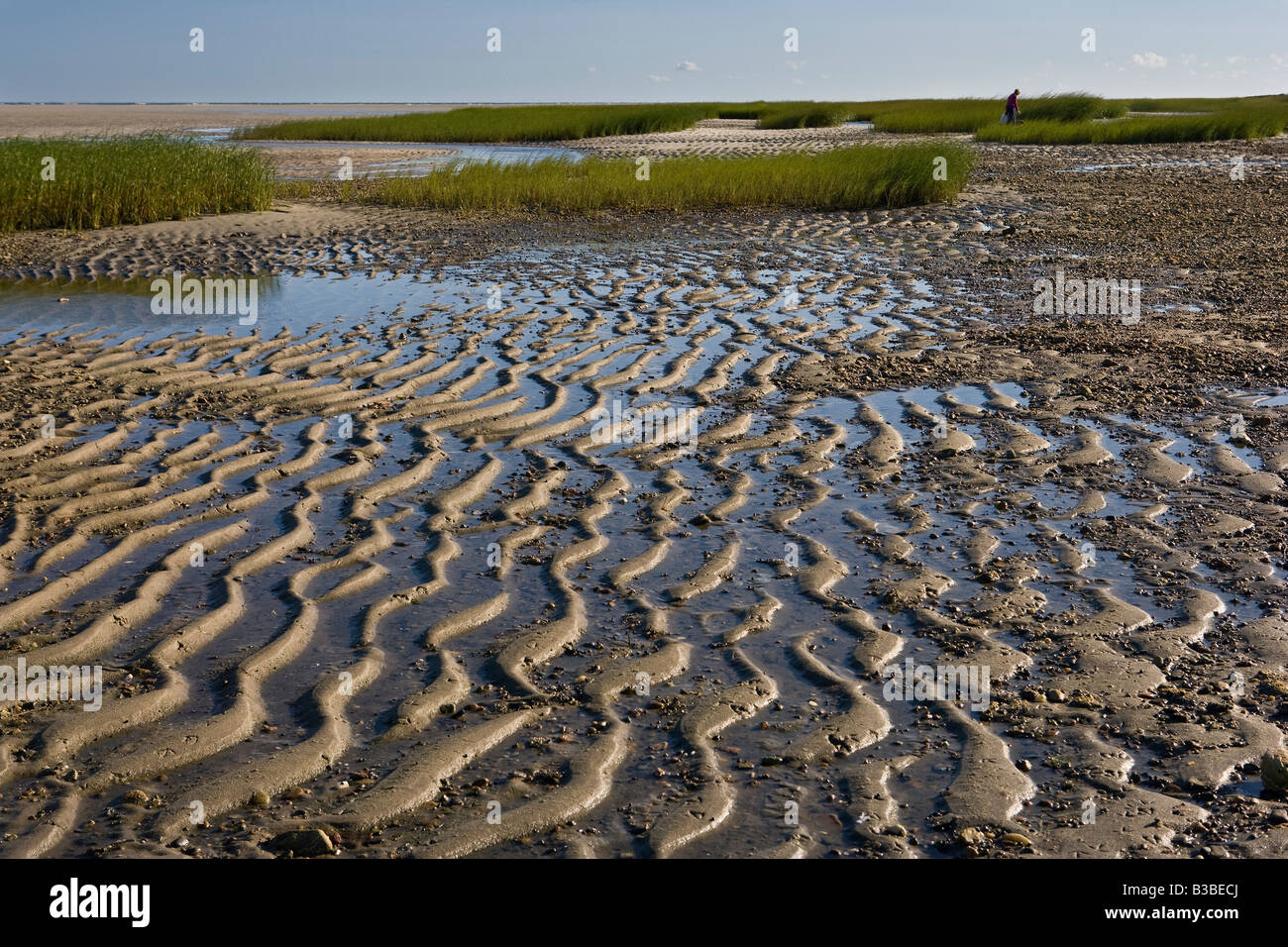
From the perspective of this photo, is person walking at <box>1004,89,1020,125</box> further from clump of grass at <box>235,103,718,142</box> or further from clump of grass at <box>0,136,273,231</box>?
clump of grass at <box>0,136,273,231</box>

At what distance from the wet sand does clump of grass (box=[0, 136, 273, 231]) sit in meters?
7.10

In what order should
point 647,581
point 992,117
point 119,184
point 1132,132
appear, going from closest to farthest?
point 647,581, point 119,184, point 1132,132, point 992,117

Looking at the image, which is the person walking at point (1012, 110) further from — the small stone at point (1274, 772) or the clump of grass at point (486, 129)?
the small stone at point (1274, 772)

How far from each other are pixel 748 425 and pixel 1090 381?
2.63 metres

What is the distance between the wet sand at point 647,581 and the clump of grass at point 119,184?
279 inches

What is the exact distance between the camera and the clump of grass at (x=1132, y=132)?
3466 cm

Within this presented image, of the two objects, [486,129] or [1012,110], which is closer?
[1012,110]

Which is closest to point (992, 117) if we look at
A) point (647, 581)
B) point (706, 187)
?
point (706, 187)

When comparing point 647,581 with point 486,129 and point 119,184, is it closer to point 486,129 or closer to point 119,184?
point 119,184

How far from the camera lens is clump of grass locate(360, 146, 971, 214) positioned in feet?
62.5

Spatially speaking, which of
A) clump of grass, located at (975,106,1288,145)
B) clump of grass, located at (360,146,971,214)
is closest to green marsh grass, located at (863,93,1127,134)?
clump of grass, located at (975,106,1288,145)

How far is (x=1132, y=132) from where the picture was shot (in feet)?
115

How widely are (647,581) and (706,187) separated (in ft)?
51.6

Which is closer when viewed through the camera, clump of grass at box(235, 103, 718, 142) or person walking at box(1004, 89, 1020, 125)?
person walking at box(1004, 89, 1020, 125)
